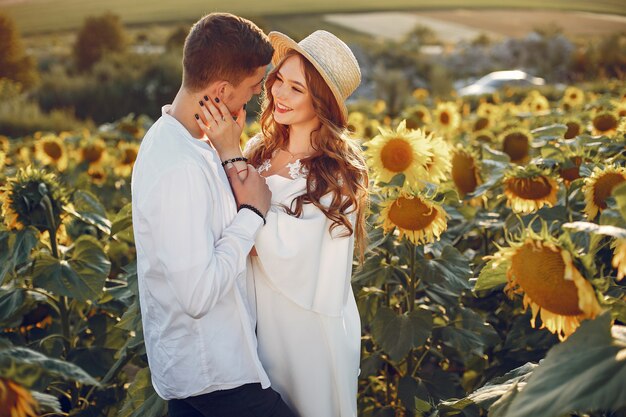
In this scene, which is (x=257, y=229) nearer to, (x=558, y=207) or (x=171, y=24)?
(x=558, y=207)

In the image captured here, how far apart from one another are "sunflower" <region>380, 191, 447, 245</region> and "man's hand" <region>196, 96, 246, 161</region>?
2.57 feet

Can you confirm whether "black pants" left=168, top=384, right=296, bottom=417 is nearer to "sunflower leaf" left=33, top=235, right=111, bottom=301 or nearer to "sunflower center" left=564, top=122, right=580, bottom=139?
"sunflower leaf" left=33, top=235, right=111, bottom=301

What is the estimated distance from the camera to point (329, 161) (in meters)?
2.65

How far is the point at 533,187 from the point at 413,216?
0.59m

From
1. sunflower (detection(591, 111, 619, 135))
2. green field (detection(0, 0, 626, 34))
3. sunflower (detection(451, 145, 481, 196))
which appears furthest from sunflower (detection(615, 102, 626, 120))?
green field (detection(0, 0, 626, 34))

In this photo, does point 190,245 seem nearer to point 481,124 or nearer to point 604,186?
point 604,186

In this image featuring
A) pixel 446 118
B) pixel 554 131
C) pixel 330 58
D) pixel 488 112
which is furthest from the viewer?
pixel 488 112

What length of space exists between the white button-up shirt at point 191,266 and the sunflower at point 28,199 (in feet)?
3.07

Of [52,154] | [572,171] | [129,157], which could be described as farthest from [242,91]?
[52,154]

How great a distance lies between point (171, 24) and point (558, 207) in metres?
43.3

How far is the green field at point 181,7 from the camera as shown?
44156mm

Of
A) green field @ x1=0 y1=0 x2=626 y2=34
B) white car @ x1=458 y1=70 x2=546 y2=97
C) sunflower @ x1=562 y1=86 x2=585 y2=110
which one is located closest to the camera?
sunflower @ x1=562 y1=86 x2=585 y2=110

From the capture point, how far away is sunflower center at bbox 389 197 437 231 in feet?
9.51

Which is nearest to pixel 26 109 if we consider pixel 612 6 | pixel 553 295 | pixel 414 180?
pixel 414 180
